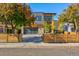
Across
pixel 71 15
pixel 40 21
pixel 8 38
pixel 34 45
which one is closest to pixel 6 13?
pixel 8 38

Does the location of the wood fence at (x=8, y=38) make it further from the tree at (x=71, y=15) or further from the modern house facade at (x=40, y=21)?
the tree at (x=71, y=15)

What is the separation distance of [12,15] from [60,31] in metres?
2.92

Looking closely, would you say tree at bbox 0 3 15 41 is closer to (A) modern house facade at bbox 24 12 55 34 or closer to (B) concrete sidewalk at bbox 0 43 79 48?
(B) concrete sidewalk at bbox 0 43 79 48

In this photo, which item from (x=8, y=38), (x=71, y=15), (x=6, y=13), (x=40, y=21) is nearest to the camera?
(x=40, y=21)

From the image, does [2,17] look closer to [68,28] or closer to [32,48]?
[32,48]

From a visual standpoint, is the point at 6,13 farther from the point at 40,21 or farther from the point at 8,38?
the point at 40,21

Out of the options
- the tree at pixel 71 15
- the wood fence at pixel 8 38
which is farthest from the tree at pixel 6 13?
the tree at pixel 71 15

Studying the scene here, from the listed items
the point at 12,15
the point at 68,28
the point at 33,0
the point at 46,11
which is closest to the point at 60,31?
the point at 68,28

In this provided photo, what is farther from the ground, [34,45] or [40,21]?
[40,21]

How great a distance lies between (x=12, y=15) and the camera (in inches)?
582

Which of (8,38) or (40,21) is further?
(8,38)

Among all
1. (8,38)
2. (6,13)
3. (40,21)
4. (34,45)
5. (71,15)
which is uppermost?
(6,13)

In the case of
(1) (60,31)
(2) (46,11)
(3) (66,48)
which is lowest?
(3) (66,48)

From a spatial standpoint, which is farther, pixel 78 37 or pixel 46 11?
pixel 78 37
